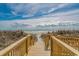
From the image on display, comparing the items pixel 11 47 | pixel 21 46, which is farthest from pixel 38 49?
pixel 11 47

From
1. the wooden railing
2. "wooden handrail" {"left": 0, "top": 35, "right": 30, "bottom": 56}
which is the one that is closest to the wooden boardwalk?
the wooden railing

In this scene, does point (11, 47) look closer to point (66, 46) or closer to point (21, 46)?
point (21, 46)

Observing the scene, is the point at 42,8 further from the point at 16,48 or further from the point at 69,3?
the point at 16,48

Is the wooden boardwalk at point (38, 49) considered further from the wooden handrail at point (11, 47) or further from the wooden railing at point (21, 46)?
the wooden handrail at point (11, 47)

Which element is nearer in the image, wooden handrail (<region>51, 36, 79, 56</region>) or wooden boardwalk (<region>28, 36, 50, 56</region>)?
wooden handrail (<region>51, 36, 79, 56</region>)

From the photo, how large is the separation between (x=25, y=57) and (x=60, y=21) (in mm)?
679

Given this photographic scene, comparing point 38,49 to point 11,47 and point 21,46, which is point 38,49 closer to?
point 21,46

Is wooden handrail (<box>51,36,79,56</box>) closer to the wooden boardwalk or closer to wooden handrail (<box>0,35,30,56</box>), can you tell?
the wooden boardwalk

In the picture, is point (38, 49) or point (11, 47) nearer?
point (11, 47)

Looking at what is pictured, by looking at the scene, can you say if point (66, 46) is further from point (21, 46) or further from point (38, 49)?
point (21, 46)

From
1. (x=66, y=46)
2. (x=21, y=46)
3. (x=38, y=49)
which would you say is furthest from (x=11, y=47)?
(x=66, y=46)

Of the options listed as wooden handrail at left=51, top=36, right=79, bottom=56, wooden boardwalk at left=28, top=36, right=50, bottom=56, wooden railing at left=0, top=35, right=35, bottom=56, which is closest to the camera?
wooden handrail at left=51, top=36, right=79, bottom=56

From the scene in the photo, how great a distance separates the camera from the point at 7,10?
3244 mm

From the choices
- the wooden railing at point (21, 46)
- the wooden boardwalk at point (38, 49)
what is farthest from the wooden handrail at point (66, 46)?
the wooden railing at point (21, 46)
